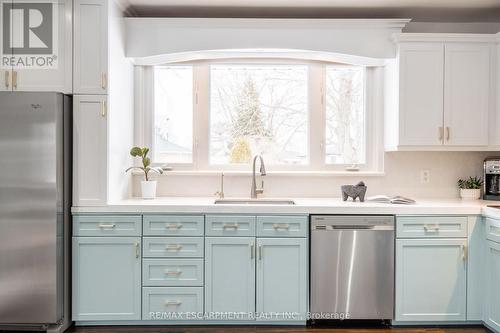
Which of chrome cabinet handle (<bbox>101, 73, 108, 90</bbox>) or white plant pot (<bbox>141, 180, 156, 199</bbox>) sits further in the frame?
white plant pot (<bbox>141, 180, 156, 199</bbox>)

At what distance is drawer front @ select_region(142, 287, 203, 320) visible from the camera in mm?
2889

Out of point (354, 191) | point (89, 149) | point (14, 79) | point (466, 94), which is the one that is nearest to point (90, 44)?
point (14, 79)

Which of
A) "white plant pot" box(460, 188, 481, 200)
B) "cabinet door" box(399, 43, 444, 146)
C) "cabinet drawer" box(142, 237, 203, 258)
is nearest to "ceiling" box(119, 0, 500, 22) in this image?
"cabinet door" box(399, 43, 444, 146)

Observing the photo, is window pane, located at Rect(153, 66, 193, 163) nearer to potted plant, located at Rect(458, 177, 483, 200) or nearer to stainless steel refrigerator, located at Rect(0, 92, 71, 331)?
stainless steel refrigerator, located at Rect(0, 92, 71, 331)

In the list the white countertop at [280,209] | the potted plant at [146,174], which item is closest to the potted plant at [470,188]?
the white countertop at [280,209]

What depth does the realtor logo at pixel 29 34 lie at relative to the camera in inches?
112

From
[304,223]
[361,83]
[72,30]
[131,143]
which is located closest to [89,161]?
[131,143]

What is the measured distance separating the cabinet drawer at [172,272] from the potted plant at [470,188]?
219 centimetres

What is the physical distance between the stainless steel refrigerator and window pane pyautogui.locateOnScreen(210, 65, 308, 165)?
1337 mm

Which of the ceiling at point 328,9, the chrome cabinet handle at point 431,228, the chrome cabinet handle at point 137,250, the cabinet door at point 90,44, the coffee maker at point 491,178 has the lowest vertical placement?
the chrome cabinet handle at point 137,250

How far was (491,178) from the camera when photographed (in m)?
3.33

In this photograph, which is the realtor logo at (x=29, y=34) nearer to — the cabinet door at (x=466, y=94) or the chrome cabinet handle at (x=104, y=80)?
the chrome cabinet handle at (x=104, y=80)

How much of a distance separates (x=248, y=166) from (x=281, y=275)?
106 cm

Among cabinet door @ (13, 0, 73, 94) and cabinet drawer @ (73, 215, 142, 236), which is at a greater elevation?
cabinet door @ (13, 0, 73, 94)
